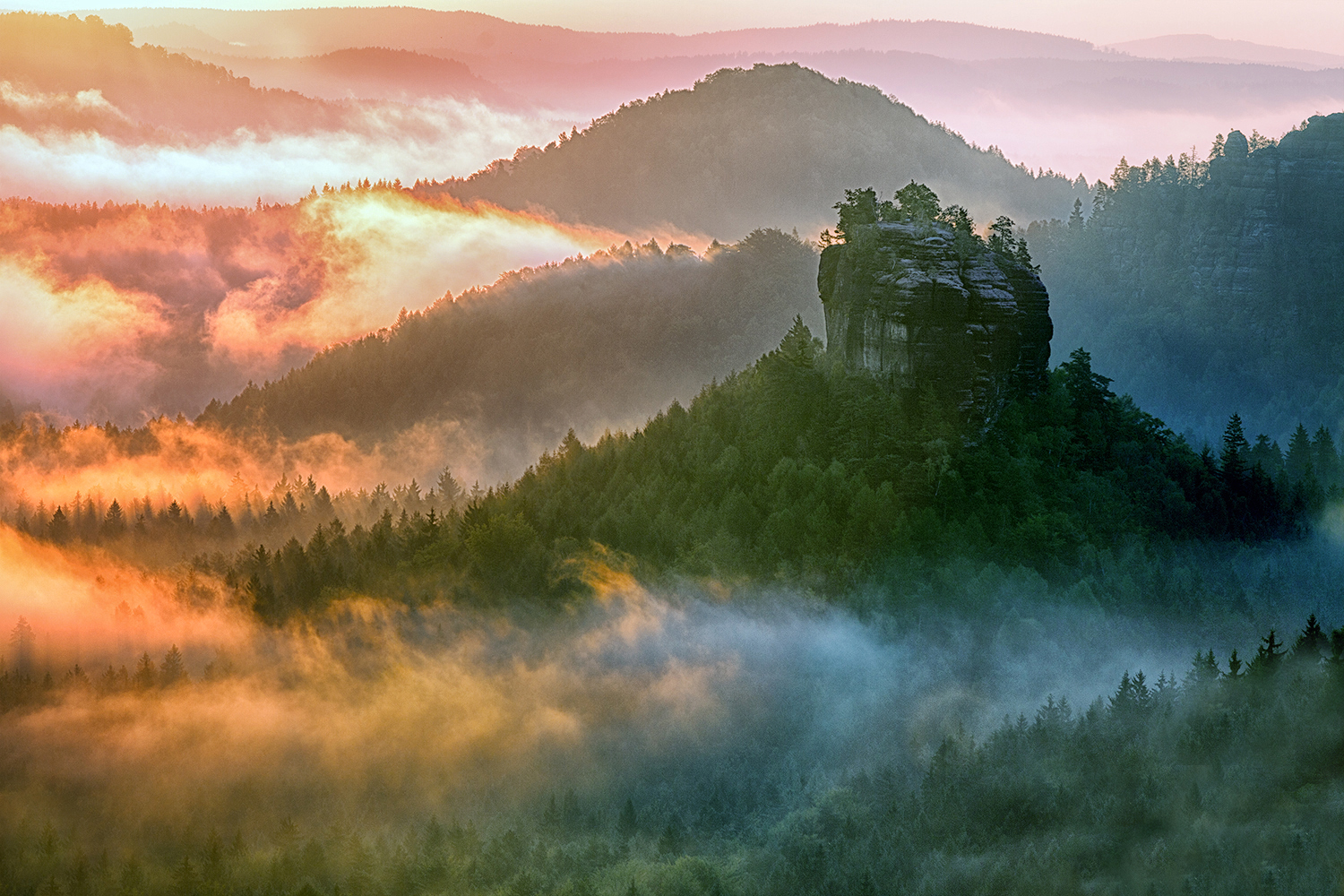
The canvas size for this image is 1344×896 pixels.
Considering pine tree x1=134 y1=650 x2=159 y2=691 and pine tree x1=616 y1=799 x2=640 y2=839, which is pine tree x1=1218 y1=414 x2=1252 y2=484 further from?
pine tree x1=134 y1=650 x2=159 y2=691

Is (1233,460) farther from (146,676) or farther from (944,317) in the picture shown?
(146,676)

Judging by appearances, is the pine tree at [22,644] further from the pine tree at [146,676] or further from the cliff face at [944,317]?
the cliff face at [944,317]

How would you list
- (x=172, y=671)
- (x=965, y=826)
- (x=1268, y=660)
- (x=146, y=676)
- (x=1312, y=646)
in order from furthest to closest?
(x=146, y=676) → (x=172, y=671) → (x=965, y=826) → (x=1312, y=646) → (x=1268, y=660)

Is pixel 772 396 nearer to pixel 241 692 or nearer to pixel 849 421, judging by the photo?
pixel 849 421

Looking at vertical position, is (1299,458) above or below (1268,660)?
above

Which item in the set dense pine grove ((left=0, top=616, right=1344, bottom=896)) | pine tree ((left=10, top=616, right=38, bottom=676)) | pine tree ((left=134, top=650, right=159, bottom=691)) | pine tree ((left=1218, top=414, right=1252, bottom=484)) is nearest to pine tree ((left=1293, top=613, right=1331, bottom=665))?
dense pine grove ((left=0, top=616, right=1344, bottom=896))

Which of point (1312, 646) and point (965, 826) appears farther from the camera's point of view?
point (965, 826)

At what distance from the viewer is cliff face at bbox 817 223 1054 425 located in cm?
10488

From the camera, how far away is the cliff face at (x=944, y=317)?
344ft

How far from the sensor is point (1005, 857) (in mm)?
88438

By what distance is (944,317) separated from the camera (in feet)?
343

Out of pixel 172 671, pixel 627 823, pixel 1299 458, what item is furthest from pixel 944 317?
pixel 172 671

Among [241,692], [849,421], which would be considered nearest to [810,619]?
[849,421]

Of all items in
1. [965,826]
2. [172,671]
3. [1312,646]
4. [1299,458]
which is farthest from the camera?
[1299,458]
